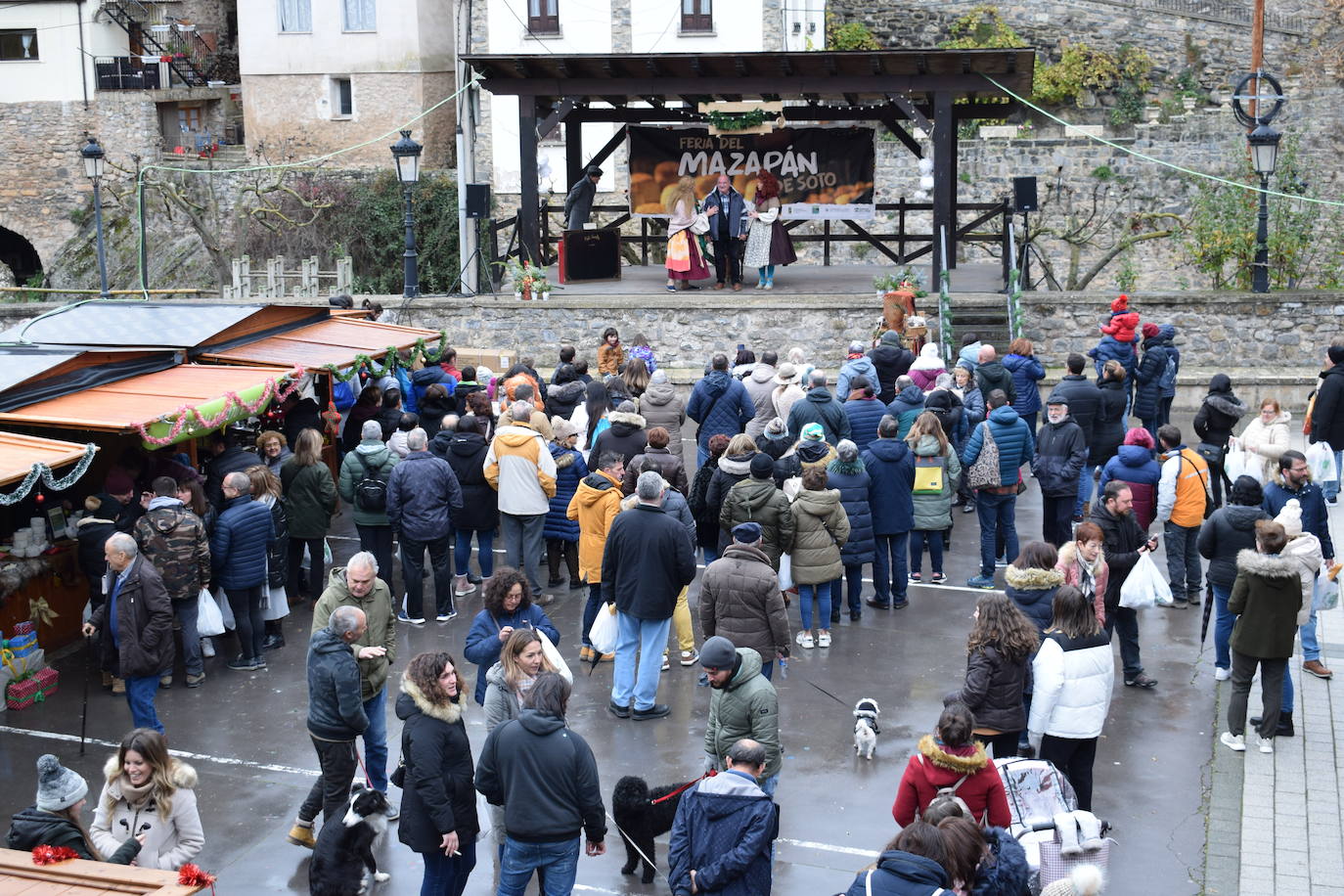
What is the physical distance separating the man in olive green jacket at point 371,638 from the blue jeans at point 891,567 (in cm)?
429

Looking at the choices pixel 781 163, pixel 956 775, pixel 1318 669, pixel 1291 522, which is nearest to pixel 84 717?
pixel 956 775

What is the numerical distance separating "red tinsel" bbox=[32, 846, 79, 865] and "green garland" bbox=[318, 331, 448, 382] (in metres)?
7.12

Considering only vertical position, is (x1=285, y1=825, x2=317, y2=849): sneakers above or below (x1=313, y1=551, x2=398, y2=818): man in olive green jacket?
below

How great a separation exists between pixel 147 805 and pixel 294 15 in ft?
108

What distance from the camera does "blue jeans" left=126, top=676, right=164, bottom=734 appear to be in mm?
8305

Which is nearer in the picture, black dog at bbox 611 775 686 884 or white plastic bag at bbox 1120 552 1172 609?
black dog at bbox 611 775 686 884

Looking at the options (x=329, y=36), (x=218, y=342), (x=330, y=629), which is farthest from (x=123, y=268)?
(x=330, y=629)

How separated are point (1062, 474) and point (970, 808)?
5.54 m

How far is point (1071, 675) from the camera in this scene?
275 inches

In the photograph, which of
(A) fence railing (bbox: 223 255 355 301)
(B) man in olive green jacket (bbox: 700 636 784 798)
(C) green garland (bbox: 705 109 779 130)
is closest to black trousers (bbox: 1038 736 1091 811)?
(B) man in olive green jacket (bbox: 700 636 784 798)

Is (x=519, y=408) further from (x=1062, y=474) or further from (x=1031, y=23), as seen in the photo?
(x=1031, y=23)

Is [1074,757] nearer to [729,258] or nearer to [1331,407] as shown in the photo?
[1331,407]

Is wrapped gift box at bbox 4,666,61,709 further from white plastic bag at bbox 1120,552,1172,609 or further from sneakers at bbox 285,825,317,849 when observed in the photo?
white plastic bag at bbox 1120,552,1172,609

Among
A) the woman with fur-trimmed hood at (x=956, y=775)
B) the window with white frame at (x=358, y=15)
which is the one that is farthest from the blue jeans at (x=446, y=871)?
the window with white frame at (x=358, y=15)
